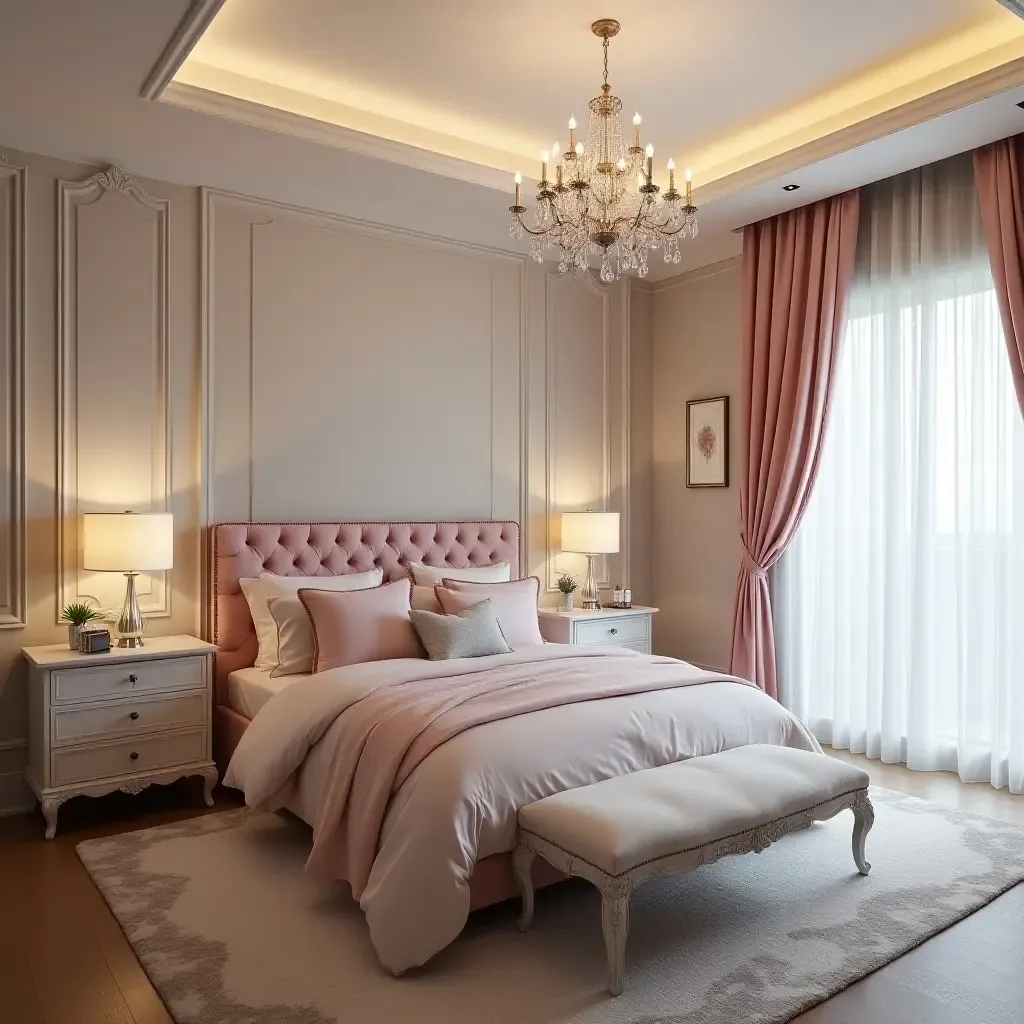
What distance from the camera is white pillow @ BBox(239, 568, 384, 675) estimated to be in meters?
4.11

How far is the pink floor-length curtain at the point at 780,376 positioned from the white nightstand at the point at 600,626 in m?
0.56

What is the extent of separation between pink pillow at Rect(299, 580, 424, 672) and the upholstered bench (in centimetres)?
139

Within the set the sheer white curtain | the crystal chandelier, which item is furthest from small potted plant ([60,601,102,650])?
the sheer white curtain

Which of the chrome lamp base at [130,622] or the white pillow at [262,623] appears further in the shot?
the white pillow at [262,623]

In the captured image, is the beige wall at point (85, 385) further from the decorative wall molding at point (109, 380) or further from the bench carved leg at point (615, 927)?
the bench carved leg at point (615, 927)

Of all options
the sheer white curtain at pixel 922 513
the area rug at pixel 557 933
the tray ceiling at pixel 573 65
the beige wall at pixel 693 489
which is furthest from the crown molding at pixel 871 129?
the area rug at pixel 557 933

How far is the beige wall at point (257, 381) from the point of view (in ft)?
12.8

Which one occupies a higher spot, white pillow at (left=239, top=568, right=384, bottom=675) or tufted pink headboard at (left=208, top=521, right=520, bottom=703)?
tufted pink headboard at (left=208, top=521, right=520, bottom=703)

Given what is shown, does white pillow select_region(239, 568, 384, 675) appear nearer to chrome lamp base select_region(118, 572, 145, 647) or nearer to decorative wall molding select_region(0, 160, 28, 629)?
chrome lamp base select_region(118, 572, 145, 647)

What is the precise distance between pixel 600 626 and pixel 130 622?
2584 mm

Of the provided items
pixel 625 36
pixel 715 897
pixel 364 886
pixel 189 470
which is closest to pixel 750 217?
pixel 625 36

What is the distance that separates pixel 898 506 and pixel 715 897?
96.1 inches

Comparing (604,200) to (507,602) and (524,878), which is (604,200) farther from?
(524,878)

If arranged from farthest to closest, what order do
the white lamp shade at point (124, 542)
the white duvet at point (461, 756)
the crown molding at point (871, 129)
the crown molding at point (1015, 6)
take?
the white lamp shade at point (124, 542) → the crown molding at point (871, 129) → the crown molding at point (1015, 6) → the white duvet at point (461, 756)
